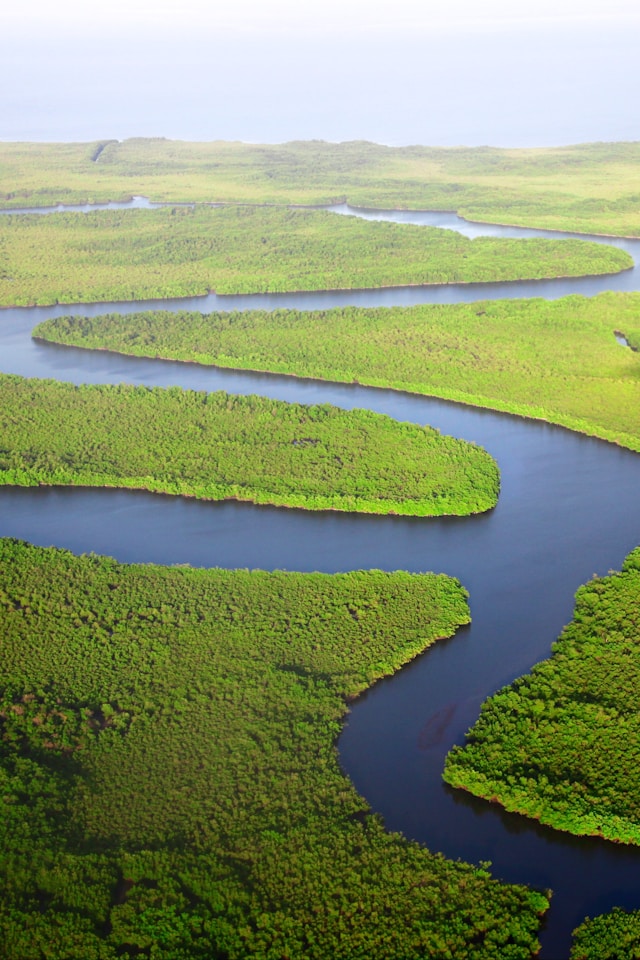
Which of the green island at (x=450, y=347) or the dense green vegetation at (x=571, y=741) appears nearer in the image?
the dense green vegetation at (x=571, y=741)

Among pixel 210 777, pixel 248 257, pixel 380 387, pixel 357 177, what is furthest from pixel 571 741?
pixel 357 177

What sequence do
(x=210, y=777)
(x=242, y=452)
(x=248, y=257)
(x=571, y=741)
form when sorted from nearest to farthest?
(x=210, y=777) → (x=571, y=741) → (x=242, y=452) → (x=248, y=257)

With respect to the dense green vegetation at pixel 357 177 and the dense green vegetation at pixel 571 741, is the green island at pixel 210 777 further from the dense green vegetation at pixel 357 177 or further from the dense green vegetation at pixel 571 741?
the dense green vegetation at pixel 357 177

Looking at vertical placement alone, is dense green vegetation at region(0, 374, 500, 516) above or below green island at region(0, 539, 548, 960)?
above

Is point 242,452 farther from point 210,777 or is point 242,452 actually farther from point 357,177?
point 357,177

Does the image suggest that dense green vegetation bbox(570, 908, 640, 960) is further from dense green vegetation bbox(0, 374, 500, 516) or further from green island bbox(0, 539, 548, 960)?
dense green vegetation bbox(0, 374, 500, 516)

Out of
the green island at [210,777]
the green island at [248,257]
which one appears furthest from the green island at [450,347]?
the green island at [210,777]

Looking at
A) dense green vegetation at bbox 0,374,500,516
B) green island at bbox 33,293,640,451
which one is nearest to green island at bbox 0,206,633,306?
green island at bbox 33,293,640,451
